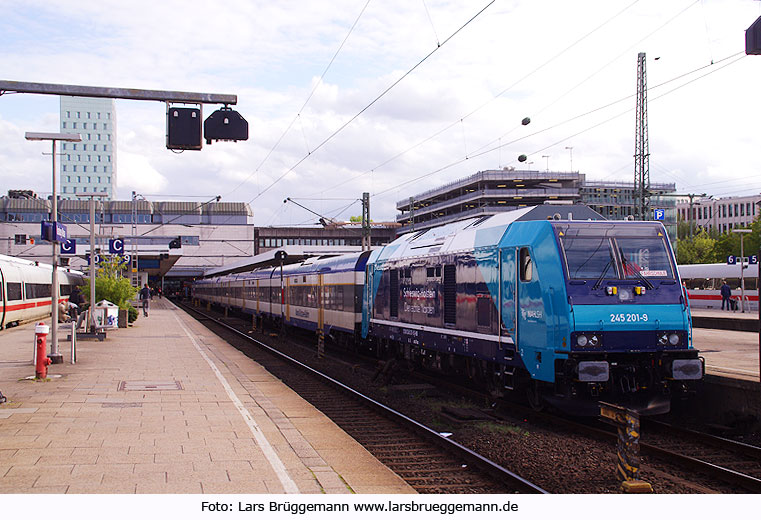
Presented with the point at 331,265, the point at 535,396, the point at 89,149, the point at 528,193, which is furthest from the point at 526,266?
the point at 89,149

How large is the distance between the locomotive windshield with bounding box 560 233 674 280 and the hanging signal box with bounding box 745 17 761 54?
3.36 meters

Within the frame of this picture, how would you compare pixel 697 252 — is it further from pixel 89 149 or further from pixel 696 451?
pixel 89 149

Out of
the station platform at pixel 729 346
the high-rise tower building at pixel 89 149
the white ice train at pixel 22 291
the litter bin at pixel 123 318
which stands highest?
the high-rise tower building at pixel 89 149

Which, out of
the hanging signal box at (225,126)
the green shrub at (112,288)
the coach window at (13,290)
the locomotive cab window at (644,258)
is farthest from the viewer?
the green shrub at (112,288)

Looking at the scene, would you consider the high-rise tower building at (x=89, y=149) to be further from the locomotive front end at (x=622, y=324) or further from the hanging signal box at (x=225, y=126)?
the locomotive front end at (x=622, y=324)

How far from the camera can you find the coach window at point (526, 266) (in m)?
11.0

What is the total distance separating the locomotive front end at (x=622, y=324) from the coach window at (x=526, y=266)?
59cm

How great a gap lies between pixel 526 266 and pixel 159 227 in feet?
268

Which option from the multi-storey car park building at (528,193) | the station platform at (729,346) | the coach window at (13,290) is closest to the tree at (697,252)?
the multi-storey car park building at (528,193)

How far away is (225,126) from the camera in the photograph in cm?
1323

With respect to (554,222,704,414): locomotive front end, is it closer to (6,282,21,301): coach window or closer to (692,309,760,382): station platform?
(692,309,760,382): station platform

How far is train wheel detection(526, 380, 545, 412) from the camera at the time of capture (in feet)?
37.0

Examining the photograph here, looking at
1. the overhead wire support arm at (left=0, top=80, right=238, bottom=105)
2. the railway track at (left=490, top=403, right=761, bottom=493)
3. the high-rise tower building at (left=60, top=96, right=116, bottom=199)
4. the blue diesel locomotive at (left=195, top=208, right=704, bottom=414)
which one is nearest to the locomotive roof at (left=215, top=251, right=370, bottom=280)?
the blue diesel locomotive at (left=195, top=208, right=704, bottom=414)
